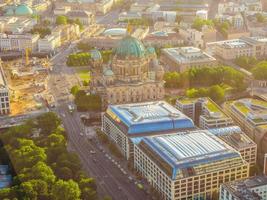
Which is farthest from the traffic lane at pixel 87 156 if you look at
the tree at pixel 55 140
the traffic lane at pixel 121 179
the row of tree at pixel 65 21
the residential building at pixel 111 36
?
the row of tree at pixel 65 21

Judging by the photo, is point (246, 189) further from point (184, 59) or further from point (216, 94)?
point (184, 59)

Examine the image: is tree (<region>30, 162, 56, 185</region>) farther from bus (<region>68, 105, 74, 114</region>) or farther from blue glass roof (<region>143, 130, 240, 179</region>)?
bus (<region>68, 105, 74, 114</region>)

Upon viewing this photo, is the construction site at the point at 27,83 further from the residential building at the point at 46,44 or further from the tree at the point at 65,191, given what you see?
the tree at the point at 65,191

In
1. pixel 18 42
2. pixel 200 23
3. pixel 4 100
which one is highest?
pixel 200 23

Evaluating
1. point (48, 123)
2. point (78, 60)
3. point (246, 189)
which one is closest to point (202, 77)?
point (78, 60)

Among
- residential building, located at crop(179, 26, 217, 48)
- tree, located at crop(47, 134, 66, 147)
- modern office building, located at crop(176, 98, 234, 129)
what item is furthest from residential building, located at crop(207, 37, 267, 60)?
tree, located at crop(47, 134, 66, 147)

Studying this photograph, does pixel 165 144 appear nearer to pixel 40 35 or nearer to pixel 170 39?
pixel 170 39
